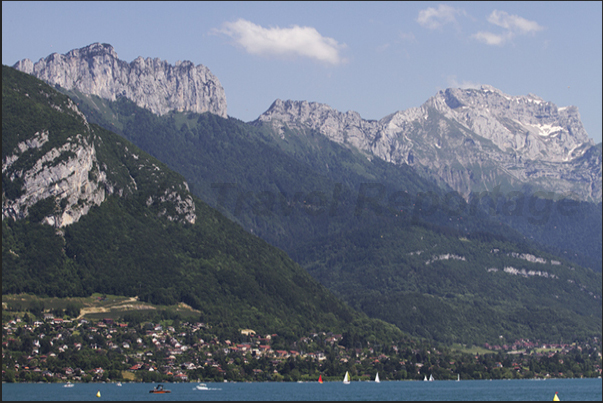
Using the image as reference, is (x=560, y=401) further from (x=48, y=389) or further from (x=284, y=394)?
(x=48, y=389)

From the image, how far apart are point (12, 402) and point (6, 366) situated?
143 feet

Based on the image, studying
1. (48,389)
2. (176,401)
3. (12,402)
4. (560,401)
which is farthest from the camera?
(560,401)

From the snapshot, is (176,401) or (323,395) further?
(323,395)

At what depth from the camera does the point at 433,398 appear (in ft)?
654

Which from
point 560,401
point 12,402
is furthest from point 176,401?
point 560,401

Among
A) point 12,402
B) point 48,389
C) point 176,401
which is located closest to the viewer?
point 12,402

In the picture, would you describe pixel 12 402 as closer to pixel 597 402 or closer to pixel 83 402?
pixel 83 402

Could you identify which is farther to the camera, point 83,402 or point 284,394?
point 284,394

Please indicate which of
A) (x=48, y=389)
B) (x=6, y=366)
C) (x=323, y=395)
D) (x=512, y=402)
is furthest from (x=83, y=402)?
(x=512, y=402)

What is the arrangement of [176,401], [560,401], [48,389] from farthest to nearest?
[560,401] → [48,389] → [176,401]

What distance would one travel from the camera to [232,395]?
190250 millimetres

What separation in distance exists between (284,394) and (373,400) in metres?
21.4

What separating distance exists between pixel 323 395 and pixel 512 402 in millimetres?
41712

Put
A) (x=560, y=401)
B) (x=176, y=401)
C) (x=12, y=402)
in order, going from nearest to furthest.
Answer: (x=12, y=402), (x=176, y=401), (x=560, y=401)
